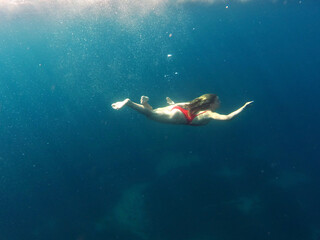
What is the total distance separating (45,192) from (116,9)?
1948 cm

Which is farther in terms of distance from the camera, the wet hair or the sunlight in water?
the sunlight in water

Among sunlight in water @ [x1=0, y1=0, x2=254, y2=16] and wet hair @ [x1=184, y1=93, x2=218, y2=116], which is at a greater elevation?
sunlight in water @ [x1=0, y1=0, x2=254, y2=16]

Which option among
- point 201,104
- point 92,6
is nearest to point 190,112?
point 201,104

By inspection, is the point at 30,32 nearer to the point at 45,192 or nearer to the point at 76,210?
the point at 45,192

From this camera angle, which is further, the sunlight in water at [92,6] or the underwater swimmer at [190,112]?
the sunlight in water at [92,6]

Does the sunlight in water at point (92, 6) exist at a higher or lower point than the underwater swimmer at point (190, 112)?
higher

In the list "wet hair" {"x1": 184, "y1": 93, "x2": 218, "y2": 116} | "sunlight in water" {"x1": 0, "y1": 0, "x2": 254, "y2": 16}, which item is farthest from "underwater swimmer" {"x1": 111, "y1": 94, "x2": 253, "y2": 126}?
"sunlight in water" {"x1": 0, "y1": 0, "x2": 254, "y2": 16}

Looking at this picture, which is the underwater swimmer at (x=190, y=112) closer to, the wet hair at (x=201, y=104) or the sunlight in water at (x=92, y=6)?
the wet hair at (x=201, y=104)

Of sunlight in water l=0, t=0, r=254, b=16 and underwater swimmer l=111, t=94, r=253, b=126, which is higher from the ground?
sunlight in water l=0, t=0, r=254, b=16

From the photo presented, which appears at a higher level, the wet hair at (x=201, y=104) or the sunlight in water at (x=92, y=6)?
the sunlight in water at (x=92, y=6)

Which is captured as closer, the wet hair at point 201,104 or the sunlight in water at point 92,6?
the wet hair at point 201,104

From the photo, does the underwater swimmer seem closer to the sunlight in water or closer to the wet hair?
the wet hair

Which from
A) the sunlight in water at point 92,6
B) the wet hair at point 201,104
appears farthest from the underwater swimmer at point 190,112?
the sunlight in water at point 92,6

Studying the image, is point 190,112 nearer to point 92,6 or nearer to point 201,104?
point 201,104
